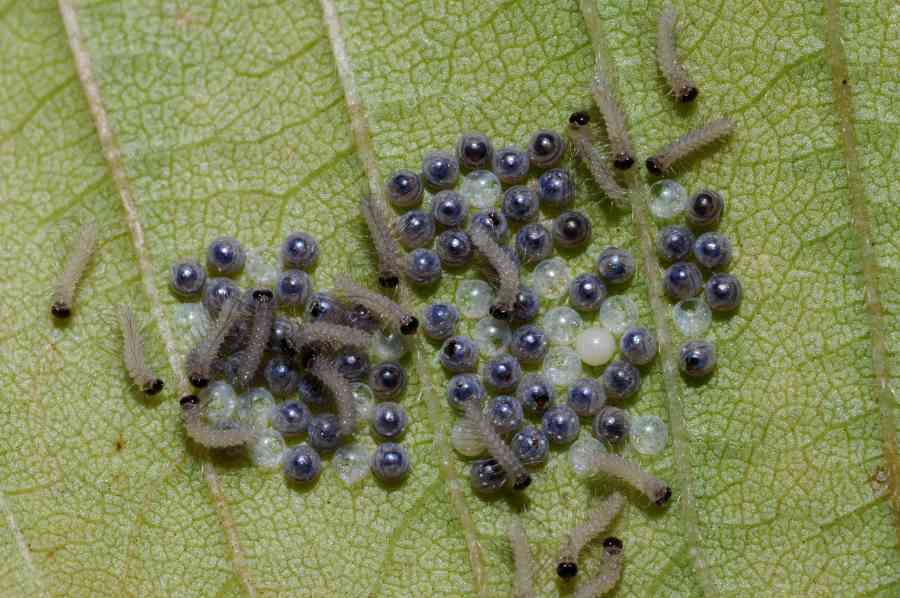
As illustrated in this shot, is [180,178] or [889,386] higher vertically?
[180,178]

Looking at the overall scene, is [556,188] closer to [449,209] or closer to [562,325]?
[449,209]

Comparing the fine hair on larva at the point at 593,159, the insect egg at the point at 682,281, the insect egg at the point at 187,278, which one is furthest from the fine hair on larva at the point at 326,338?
the insect egg at the point at 682,281

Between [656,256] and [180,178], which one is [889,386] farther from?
[180,178]

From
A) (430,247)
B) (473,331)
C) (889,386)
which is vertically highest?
(430,247)

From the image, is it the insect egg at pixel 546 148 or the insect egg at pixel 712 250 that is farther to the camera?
the insect egg at pixel 546 148

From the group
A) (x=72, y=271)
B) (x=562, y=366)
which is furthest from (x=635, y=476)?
(x=72, y=271)

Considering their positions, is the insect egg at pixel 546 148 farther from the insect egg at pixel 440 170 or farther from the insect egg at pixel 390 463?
the insect egg at pixel 390 463

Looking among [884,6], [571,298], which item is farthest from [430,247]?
[884,6]
